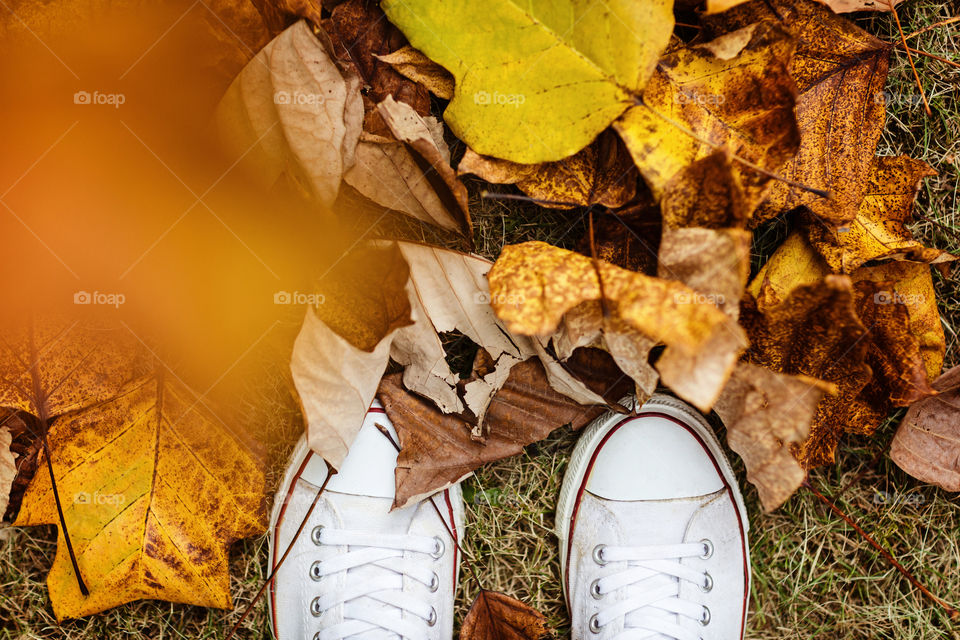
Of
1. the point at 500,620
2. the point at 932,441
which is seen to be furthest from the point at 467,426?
the point at 932,441

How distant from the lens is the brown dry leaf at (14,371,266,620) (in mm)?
1364

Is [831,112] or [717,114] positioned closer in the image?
[717,114]

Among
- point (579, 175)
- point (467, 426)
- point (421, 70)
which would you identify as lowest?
point (467, 426)

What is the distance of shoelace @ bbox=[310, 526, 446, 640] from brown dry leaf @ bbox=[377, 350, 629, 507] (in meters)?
0.20

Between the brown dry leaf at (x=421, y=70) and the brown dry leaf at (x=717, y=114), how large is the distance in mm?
381

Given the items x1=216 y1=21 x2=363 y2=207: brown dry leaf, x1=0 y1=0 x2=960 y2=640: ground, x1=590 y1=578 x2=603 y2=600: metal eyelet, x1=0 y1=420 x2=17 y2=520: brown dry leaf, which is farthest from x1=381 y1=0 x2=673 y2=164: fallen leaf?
x1=0 y1=420 x2=17 y2=520: brown dry leaf

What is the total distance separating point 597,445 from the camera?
159 cm

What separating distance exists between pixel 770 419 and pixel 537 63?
2.55ft

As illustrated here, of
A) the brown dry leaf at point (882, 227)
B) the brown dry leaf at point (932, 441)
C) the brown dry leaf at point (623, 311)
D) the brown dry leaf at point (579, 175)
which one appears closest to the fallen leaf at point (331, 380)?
the brown dry leaf at point (623, 311)

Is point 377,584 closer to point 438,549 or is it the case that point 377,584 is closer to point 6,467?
point 438,549

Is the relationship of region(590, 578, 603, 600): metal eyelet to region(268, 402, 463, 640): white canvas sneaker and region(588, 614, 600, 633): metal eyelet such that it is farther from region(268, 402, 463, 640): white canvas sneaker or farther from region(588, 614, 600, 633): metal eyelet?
region(268, 402, 463, 640): white canvas sneaker

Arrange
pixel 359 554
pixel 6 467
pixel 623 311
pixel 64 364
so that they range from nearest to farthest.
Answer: pixel 623 311
pixel 64 364
pixel 6 467
pixel 359 554

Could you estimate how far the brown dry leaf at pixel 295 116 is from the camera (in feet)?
3.87

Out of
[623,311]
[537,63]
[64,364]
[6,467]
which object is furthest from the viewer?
[6,467]
